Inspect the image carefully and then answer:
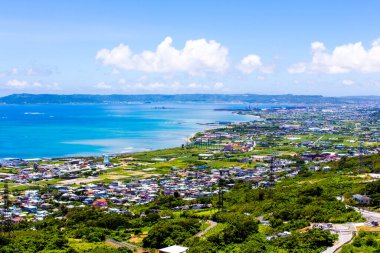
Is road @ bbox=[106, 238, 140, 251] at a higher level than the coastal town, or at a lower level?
higher

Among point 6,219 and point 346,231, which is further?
point 6,219

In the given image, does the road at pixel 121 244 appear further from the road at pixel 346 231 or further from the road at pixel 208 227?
the road at pixel 346 231

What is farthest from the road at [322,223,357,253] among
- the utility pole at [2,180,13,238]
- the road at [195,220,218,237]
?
the utility pole at [2,180,13,238]

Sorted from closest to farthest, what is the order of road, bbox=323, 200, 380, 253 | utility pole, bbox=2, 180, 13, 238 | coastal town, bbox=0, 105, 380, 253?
road, bbox=323, 200, 380, 253 < utility pole, bbox=2, 180, 13, 238 < coastal town, bbox=0, 105, 380, 253

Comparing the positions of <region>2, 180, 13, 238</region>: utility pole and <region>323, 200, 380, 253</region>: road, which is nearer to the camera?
<region>323, 200, 380, 253</region>: road

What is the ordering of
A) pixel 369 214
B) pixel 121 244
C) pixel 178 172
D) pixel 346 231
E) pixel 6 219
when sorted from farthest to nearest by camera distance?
pixel 178 172 → pixel 6 219 → pixel 369 214 → pixel 121 244 → pixel 346 231

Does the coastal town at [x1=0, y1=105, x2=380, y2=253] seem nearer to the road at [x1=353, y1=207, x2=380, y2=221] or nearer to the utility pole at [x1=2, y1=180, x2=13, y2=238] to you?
the utility pole at [x1=2, y1=180, x2=13, y2=238]

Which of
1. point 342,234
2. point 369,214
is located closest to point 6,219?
point 342,234

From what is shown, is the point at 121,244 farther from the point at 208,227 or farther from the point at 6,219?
the point at 6,219

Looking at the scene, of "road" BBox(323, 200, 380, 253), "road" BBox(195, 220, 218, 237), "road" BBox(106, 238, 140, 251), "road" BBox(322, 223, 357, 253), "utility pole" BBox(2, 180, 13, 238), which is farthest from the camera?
"utility pole" BBox(2, 180, 13, 238)

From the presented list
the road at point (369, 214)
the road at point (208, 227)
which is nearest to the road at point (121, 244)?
the road at point (208, 227)

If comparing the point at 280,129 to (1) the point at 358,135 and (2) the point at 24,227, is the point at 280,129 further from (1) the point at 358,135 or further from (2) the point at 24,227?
(2) the point at 24,227

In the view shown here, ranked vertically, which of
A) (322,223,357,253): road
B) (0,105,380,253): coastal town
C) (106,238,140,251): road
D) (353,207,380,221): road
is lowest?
(0,105,380,253): coastal town
